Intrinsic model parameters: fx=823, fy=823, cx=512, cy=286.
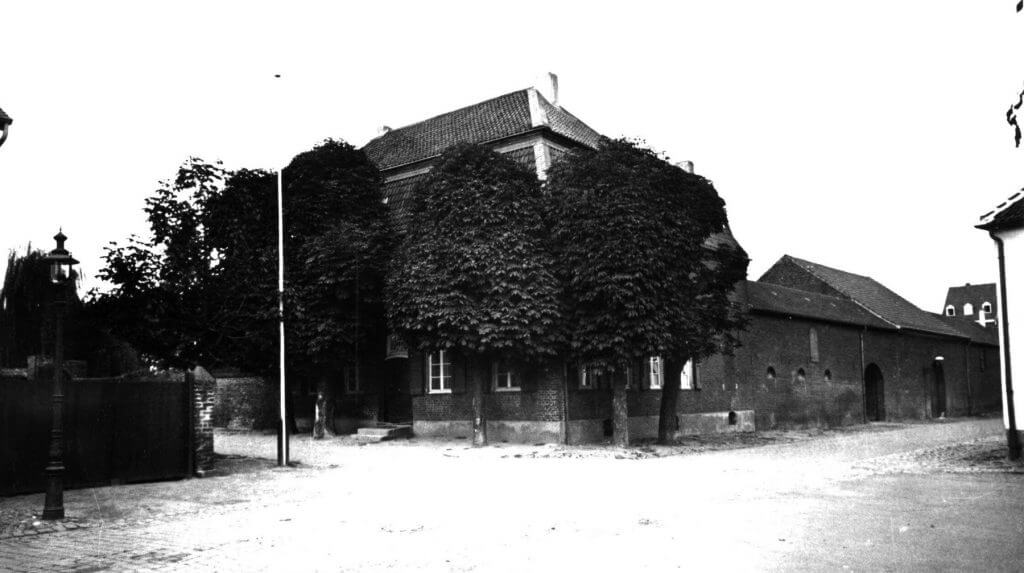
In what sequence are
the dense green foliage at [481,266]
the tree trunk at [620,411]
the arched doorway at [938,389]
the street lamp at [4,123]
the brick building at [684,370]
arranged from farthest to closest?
the arched doorway at [938,389], the brick building at [684,370], the tree trunk at [620,411], the dense green foliage at [481,266], the street lamp at [4,123]

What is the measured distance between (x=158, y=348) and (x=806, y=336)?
26.6 meters

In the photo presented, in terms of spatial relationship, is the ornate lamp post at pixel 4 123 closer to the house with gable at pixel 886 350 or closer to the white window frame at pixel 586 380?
the white window frame at pixel 586 380

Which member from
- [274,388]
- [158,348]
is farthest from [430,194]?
[274,388]

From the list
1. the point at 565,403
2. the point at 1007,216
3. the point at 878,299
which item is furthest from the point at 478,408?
the point at 878,299

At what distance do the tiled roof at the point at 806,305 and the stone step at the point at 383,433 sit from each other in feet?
46.8

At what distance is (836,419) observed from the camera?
120 feet

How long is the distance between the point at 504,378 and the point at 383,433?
414 centimetres

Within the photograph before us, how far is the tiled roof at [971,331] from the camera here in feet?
166

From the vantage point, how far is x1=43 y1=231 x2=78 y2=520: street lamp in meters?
10.7

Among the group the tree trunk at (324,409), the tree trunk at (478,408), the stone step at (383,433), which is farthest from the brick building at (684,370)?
the tree trunk at (324,409)

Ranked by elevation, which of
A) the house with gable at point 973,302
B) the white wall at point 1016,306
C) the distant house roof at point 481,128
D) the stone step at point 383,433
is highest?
the distant house roof at point 481,128

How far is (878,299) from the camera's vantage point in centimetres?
4538

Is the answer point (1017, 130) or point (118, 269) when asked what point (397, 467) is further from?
point (1017, 130)

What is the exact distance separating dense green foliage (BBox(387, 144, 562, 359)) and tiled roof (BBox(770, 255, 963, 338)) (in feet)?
88.0
